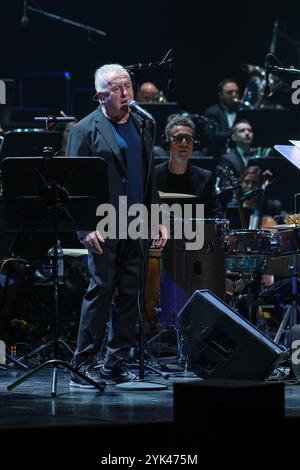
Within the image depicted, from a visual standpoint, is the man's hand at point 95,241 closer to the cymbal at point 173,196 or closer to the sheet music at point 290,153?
the sheet music at point 290,153

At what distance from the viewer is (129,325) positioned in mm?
6777

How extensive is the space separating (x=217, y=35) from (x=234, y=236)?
6551mm

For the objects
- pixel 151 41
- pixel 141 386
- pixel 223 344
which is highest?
pixel 151 41

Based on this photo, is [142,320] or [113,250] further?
[113,250]

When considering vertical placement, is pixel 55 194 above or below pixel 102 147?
below

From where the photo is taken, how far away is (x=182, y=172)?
8.83m

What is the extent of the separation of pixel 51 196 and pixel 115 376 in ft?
4.41

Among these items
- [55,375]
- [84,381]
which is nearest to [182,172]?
[84,381]

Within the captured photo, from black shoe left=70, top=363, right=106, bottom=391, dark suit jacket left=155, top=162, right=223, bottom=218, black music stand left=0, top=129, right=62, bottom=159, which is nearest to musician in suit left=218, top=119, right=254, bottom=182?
dark suit jacket left=155, top=162, right=223, bottom=218

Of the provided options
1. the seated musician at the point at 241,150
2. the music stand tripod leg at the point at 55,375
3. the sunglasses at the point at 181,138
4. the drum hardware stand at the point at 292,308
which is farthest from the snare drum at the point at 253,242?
the seated musician at the point at 241,150

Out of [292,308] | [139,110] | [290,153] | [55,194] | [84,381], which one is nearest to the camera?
[55,194]

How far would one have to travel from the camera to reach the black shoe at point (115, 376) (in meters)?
6.76

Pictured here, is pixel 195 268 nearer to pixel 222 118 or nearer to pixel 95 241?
pixel 95 241
